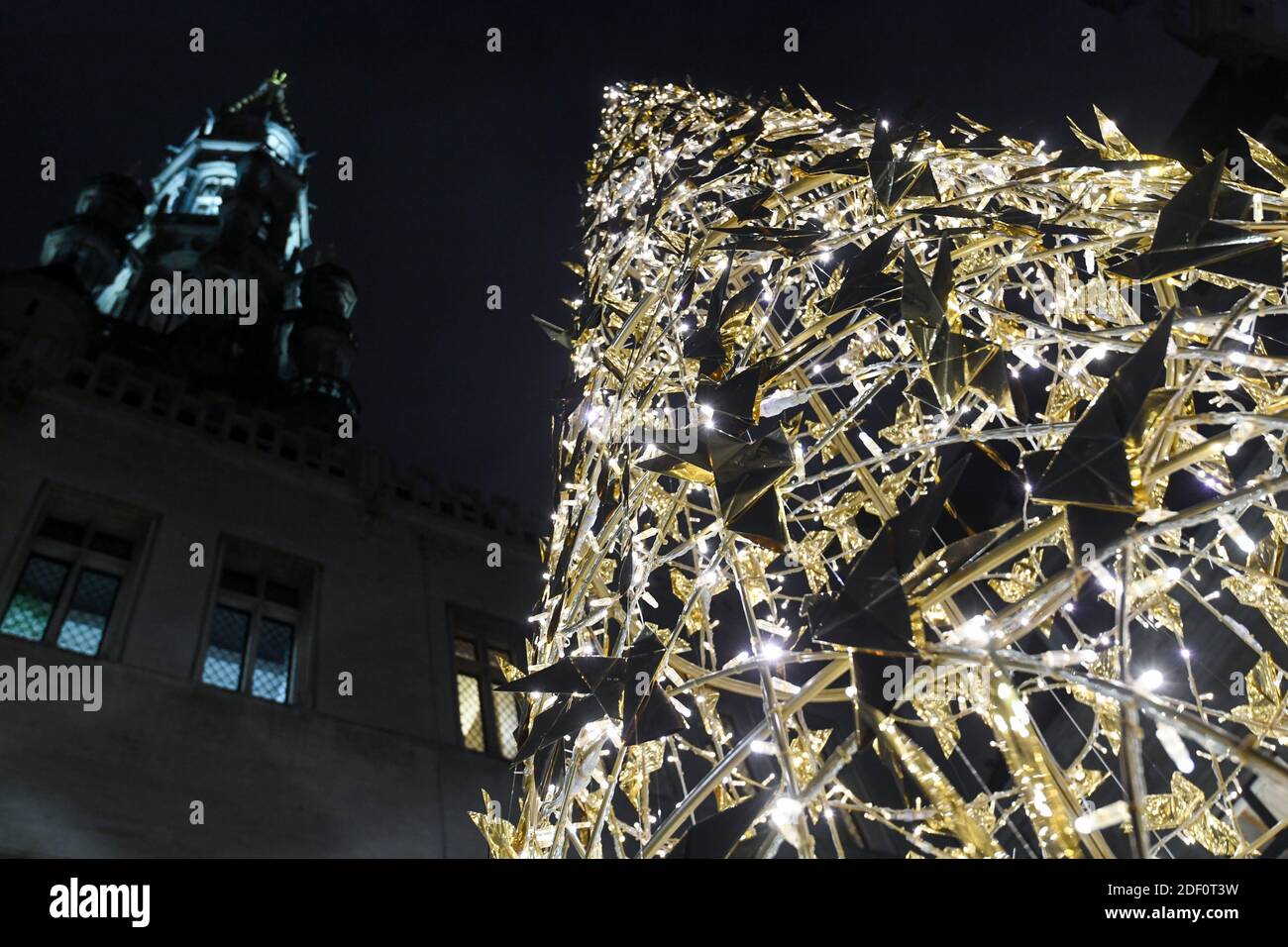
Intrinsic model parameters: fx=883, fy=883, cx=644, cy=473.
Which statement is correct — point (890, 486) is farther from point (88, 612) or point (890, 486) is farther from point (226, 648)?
point (88, 612)

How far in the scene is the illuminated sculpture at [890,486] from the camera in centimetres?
83

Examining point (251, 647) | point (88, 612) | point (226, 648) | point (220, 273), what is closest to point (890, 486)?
point (251, 647)

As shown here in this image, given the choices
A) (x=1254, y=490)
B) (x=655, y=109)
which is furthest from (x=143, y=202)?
(x=1254, y=490)

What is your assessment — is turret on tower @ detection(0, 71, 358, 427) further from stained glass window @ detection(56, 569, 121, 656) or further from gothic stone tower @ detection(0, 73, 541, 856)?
stained glass window @ detection(56, 569, 121, 656)

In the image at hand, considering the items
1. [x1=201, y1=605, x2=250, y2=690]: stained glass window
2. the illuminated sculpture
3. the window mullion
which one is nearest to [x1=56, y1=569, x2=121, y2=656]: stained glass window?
[x1=201, y1=605, x2=250, y2=690]: stained glass window

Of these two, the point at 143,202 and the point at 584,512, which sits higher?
the point at 143,202

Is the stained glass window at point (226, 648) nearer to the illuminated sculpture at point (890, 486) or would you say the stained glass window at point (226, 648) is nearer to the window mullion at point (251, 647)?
the window mullion at point (251, 647)

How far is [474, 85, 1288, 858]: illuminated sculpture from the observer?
2.72ft

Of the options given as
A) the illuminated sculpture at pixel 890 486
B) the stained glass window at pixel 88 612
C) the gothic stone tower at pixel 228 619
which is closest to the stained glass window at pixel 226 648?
the gothic stone tower at pixel 228 619

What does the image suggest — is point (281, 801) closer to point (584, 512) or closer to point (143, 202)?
point (584, 512)

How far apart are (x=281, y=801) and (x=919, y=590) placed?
634 centimetres

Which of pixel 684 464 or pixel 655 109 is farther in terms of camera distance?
pixel 655 109
